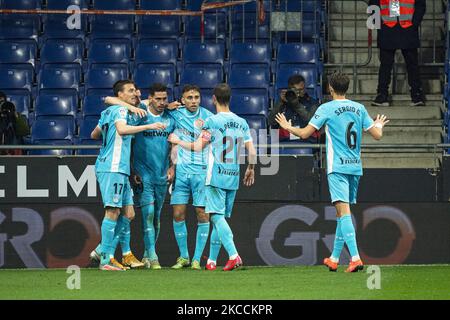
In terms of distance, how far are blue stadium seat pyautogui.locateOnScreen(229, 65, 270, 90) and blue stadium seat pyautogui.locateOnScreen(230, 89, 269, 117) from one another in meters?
0.36

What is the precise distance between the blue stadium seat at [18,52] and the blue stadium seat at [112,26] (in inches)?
40.2

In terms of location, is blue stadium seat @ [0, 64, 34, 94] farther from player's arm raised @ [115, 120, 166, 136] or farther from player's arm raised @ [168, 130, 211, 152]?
player's arm raised @ [168, 130, 211, 152]

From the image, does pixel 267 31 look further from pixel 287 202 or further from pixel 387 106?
pixel 287 202

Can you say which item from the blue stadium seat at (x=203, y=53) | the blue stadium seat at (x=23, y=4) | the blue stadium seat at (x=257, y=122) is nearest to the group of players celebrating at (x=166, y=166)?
the blue stadium seat at (x=257, y=122)

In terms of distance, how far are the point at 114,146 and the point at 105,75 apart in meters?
5.72

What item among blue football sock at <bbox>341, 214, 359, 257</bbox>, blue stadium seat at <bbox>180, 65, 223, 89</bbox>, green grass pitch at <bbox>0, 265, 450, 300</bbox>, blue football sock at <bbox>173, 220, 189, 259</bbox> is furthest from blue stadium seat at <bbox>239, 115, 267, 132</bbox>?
blue football sock at <bbox>341, 214, 359, 257</bbox>

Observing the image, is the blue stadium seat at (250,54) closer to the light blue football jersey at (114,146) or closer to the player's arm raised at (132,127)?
the light blue football jersey at (114,146)

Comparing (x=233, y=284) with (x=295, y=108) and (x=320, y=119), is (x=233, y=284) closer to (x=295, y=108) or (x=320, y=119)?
(x=320, y=119)

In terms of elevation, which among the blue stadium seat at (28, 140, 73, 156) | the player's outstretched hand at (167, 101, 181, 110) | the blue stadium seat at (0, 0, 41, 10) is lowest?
the blue stadium seat at (28, 140, 73, 156)

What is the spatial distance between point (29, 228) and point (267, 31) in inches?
254

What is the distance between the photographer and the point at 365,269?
42.4 ft

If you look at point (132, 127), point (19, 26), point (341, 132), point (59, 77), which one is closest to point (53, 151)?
point (59, 77)

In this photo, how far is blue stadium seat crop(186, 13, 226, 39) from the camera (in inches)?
754

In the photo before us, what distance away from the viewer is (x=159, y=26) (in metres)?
19.4
